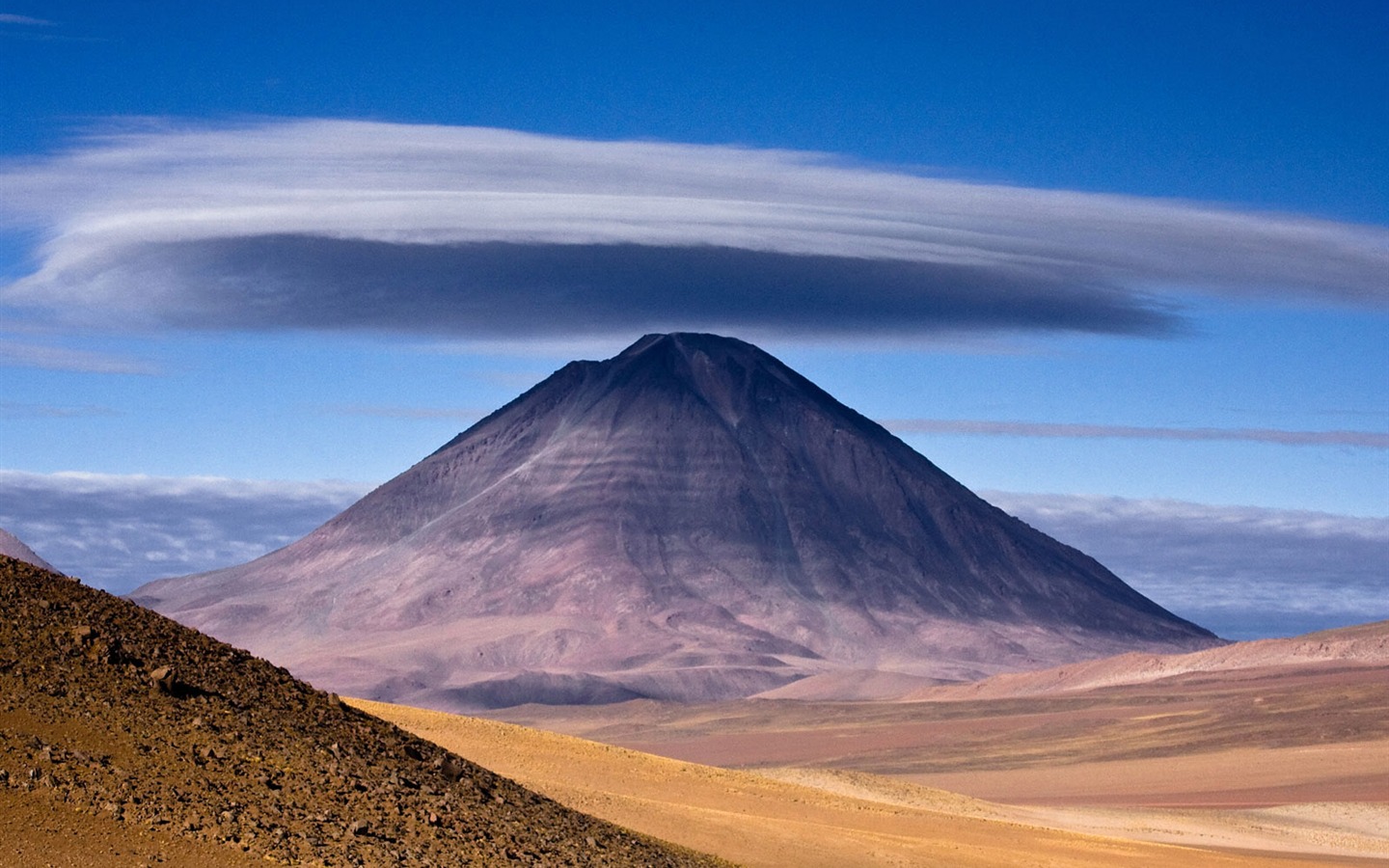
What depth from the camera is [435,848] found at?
22.7 meters

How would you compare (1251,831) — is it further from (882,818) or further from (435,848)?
(435,848)

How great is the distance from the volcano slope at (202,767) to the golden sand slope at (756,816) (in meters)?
6.08

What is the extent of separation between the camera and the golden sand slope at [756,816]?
34.0m

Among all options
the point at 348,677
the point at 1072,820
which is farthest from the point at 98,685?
the point at 348,677

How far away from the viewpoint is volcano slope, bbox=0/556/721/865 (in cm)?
1961

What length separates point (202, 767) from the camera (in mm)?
21719

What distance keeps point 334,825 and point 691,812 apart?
14.8 m

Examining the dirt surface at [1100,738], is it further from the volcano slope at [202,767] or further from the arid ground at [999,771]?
the volcano slope at [202,767]

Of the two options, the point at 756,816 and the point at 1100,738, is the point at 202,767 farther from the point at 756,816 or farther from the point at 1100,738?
the point at 1100,738

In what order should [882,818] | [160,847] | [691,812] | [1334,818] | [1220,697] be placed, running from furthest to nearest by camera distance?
[1220,697] → [1334,818] → [882,818] → [691,812] → [160,847]

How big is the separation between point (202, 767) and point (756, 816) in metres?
18.3

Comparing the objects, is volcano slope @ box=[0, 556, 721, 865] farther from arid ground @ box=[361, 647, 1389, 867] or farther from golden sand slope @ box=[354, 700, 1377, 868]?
arid ground @ box=[361, 647, 1389, 867]

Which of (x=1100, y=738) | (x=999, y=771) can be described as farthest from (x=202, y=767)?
(x=1100, y=738)

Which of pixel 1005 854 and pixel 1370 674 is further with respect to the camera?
pixel 1370 674
